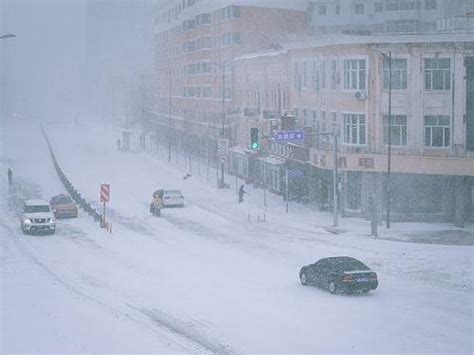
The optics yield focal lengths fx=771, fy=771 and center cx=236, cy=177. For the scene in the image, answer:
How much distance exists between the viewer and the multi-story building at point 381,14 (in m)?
95.6

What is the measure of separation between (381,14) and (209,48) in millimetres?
25284

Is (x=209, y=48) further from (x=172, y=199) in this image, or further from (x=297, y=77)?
(x=172, y=199)

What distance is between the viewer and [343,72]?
166 feet

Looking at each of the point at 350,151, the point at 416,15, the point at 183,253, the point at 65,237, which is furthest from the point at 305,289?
the point at 416,15

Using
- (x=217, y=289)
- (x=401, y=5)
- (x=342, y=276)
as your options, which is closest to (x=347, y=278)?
(x=342, y=276)

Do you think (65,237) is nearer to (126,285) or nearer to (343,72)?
(126,285)

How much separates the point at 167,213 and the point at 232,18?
35930 millimetres

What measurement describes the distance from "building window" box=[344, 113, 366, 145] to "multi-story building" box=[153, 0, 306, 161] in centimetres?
2289

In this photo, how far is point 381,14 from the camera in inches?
3954

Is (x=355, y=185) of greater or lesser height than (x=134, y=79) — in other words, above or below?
below

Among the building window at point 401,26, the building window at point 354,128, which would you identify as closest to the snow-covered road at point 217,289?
the building window at point 354,128

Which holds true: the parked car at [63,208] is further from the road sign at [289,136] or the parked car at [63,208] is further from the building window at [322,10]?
the building window at [322,10]

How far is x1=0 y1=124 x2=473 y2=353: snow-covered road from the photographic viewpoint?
73.3 ft

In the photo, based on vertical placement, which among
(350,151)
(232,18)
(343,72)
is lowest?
(350,151)
